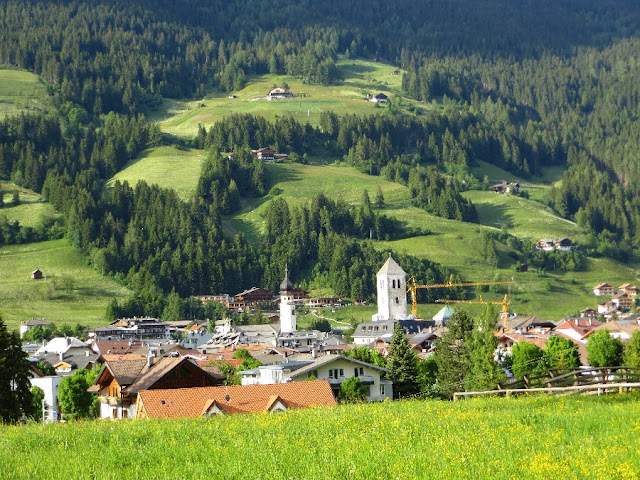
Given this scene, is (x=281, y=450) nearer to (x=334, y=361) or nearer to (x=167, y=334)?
(x=334, y=361)

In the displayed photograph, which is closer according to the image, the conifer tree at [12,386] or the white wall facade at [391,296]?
the conifer tree at [12,386]

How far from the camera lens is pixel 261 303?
591 feet

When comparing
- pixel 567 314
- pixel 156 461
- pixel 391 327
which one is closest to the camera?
pixel 156 461

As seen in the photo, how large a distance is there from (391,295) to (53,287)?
52.5 meters

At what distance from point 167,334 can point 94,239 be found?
130ft

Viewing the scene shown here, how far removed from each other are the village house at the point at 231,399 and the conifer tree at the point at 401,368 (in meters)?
21.7

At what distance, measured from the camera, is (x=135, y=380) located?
5781 centimetres

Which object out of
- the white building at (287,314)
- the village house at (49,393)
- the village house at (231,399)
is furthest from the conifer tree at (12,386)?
the white building at (287,314)

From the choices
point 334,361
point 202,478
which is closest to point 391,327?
point 334,361

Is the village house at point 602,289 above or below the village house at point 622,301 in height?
above

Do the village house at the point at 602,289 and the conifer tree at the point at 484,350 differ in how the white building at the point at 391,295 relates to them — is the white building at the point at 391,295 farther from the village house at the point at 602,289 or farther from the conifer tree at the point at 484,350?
the conifer tree at the point at 484,350

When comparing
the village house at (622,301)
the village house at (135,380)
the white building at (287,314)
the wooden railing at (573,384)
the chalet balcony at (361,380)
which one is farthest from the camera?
the village house at (622,301)

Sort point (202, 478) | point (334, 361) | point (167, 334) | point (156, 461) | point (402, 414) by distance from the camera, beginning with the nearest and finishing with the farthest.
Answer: point (202, 478), point (156, 461), point (402, 414), point (334, 361), point (167, 334)

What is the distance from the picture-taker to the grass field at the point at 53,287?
154625 mm
